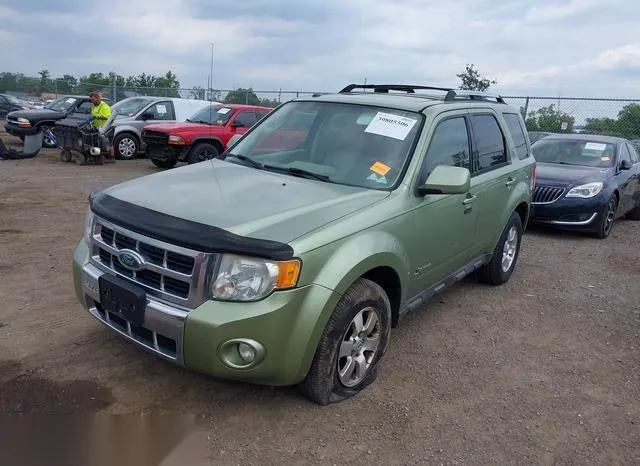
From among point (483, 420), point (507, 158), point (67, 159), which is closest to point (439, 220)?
point (483, 420)

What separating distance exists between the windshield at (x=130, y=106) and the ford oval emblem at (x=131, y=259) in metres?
13.3

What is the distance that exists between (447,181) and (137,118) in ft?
42.1

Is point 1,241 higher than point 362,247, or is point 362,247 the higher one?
point 362,247

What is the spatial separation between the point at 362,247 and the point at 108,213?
Result: 1457mm

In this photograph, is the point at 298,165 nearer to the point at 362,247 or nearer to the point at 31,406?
the point at 362,247

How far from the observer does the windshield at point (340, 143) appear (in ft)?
12.6

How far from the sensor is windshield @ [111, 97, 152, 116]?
15536mm

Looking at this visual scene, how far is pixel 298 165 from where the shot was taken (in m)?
4.03

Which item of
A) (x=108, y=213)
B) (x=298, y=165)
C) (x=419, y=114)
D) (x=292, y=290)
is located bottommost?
(x=292, y=290)

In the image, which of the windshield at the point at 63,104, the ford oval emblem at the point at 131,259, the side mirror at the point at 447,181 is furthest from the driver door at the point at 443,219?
the windshield at the point at 63,104

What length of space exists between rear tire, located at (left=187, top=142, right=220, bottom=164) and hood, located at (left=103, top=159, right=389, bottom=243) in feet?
28.7

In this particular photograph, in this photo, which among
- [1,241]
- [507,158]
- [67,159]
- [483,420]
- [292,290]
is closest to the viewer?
[292,290]

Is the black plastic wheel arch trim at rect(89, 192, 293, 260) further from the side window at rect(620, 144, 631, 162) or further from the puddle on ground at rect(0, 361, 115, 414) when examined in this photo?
the side window at rect(620, 144, 631, 162)

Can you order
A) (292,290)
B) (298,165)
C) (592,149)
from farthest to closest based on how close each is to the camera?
(592,149), (298,165), (292,290)
